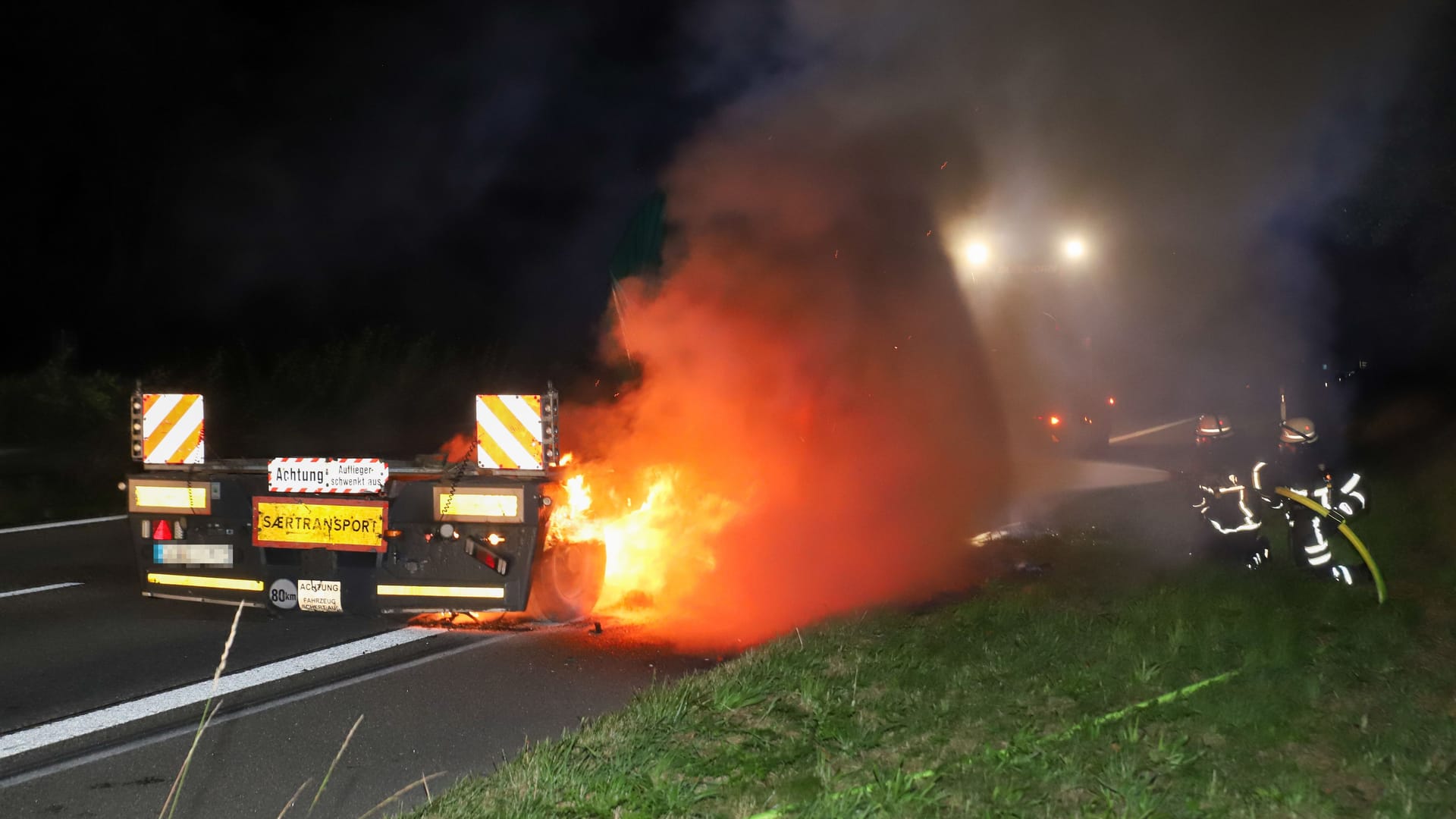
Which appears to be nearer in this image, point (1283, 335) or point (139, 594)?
point (139, 594)

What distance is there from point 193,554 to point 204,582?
17 centimetres

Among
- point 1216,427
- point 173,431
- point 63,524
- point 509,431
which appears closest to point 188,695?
point 173,431

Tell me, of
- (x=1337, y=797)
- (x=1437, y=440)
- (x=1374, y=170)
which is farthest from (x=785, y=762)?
(x=1437, y=440)

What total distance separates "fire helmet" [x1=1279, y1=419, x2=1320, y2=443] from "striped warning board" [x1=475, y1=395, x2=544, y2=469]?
5.68 metres

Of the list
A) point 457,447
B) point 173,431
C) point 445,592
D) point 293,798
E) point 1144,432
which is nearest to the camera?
point 293,798

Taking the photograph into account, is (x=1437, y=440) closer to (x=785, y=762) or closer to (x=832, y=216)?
(x=832, y=216)

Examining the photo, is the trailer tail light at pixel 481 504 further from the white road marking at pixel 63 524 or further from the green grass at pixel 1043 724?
the white road marking at pixel 63 524

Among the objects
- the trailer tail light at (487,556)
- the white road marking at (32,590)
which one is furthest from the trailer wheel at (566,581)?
the white road marking at (32,590)

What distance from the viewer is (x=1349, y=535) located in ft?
25.5

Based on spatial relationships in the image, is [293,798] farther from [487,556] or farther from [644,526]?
[644,526]

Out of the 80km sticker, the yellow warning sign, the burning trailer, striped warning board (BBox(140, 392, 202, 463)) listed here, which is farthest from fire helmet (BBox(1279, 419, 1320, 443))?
striped warning board (BBox(140, 392, 202, 463))

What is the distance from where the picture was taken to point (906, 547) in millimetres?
10781

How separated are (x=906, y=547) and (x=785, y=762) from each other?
6.41 metres

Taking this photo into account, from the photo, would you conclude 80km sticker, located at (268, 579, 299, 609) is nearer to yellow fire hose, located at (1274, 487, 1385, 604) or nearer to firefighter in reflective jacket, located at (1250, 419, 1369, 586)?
yellow fire hose, located at (1274, 487, 1385, 604)
